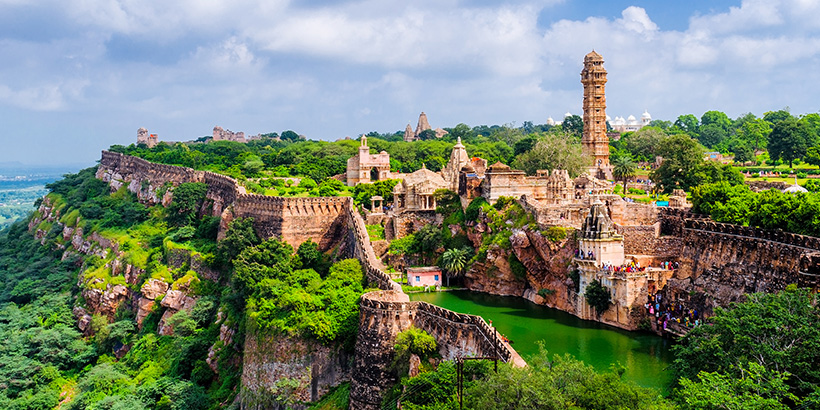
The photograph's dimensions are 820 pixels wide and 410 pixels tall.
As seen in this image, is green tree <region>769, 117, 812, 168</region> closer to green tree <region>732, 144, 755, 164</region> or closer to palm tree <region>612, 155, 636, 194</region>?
green tree <region>732, 144, 755, 164</region>

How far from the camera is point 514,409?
18188 mm

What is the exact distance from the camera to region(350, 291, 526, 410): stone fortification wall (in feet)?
83.6

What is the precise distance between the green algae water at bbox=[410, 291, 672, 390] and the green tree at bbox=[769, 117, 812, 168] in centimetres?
3890

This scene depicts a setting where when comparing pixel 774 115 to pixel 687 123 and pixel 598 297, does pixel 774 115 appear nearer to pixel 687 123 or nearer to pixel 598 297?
pixel 687 123

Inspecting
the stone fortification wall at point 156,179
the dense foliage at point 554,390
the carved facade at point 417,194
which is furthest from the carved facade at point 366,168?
the dense foliage at point 554,390

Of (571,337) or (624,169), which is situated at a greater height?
(624,169)

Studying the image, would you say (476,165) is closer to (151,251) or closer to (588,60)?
(588,60)

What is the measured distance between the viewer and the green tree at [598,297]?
1389 inches

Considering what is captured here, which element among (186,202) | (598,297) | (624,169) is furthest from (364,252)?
(624,169)

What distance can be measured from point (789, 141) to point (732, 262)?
3822 cm

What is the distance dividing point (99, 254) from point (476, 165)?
31855 mm

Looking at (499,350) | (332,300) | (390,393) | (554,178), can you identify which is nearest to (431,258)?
(554,178)

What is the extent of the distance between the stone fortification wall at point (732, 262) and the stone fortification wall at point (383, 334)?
1474 centimetres

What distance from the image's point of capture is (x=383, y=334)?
26.8 metres
